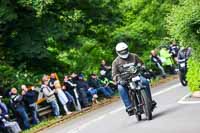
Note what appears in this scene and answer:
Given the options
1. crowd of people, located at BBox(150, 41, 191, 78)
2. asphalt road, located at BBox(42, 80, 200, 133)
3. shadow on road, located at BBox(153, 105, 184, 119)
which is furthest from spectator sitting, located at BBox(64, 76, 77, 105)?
crowd of people, located at BBox(150, 41, 191, 78)

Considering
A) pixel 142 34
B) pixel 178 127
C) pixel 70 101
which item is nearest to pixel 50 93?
pixel 70 101

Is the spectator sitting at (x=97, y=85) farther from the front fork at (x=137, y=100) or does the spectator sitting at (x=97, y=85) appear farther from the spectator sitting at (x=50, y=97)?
the front fork at (x=137, y=100)

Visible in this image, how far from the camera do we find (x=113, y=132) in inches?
646

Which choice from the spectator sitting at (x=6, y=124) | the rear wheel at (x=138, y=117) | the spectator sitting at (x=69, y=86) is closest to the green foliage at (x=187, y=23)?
the rear wheel at (x=138, y=117)

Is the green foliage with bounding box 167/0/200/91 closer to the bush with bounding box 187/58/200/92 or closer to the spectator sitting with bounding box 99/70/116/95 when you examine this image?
the bush with bounding box 187/58/200/92

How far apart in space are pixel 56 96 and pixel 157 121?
994cm

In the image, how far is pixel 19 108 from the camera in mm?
23391

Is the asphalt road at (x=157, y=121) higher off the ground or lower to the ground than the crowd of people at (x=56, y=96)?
lower

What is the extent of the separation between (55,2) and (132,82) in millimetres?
13952

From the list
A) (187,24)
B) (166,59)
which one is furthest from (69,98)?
(166,59)

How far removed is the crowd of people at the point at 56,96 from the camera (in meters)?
23.4

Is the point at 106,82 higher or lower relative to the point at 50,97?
lower

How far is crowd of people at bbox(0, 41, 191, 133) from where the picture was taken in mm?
23438

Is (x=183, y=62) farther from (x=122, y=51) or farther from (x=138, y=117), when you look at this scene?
(x=122, y=51)
